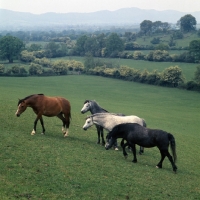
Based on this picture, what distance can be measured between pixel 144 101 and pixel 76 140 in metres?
38.0

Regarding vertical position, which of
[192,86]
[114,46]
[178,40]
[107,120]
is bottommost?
[192,86]

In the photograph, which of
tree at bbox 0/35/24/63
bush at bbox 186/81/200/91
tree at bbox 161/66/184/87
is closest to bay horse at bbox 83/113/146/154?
bush at bbox 186/81/200/91

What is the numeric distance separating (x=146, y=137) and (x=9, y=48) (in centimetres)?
8261

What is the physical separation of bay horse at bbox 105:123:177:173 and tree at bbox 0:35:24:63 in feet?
267

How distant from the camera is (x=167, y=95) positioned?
59062 mm

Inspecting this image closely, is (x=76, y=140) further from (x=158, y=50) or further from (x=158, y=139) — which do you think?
(x=158, y=50)

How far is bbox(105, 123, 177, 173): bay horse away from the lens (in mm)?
13602

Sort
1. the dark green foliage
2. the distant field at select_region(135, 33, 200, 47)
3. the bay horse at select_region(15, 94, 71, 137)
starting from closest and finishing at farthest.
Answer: the bay horse at select_region(15, 94, 71, 137) < the distant field at select_region(135, 33, 200, 47) < the dark green foliage

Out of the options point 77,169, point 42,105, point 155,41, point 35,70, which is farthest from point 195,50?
point 77,169

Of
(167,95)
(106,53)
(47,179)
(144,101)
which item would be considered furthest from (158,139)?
(106,53)

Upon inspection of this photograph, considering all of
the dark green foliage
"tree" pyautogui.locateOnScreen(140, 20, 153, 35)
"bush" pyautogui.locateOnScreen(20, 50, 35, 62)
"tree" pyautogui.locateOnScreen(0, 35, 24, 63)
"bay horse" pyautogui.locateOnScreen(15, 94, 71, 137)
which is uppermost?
"tree" pyautogui.locateOnScreen(140, 20, 153, 35)

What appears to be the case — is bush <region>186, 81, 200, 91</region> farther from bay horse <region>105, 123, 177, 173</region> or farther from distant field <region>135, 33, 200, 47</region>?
distant field <region>135, 33, 200, 47</region>

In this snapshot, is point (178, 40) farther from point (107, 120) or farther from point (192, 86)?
point (107, 120)

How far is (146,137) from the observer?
1373cm
